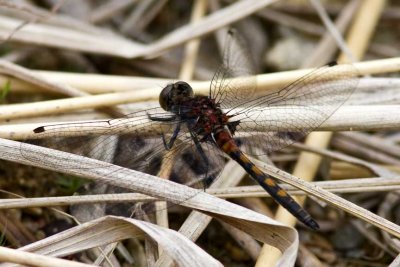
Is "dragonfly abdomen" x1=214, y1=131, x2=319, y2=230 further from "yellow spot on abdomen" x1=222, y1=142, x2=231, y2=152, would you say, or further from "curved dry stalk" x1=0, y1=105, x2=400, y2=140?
"curved dry stalk" x1=0, y1=105, x2=400, y2=140

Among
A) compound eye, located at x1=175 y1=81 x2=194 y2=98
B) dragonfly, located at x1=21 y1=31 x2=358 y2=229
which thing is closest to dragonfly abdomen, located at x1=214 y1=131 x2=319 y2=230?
dragonfly, located at x1=21 y1=31 x2=358 y2=229

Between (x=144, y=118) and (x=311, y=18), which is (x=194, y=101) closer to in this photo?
(x=144, y=118)

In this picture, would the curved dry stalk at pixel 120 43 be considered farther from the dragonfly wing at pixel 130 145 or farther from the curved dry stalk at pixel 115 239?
the curved dry stalk at pixel 115 239

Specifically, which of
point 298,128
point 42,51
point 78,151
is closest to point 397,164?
point 298,128

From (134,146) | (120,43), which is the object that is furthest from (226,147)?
(120,43)

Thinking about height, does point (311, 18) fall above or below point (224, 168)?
above

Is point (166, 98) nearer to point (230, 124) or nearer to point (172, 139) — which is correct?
point (172, 139)

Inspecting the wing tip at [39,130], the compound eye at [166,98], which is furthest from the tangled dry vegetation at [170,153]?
the compound eye at [166,98]

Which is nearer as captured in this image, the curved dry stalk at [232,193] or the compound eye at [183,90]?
the curved dry stalk at [232,193]
